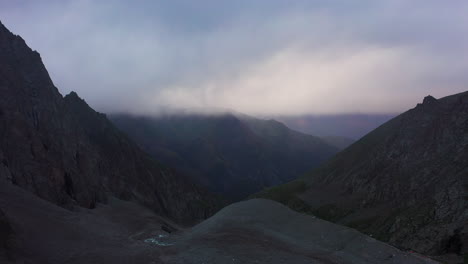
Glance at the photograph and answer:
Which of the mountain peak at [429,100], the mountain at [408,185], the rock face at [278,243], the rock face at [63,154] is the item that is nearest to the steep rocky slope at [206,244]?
the rock face at [278,243]

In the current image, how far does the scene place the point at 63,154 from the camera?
62.5 m

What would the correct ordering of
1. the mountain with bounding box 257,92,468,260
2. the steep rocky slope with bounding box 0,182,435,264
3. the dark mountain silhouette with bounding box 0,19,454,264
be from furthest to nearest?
1. the mountain with bounding box 257,92,468,260
2. the dark mountain silhouette with bounding box 0,19,454,264
3. the steep rocky slope with bounding box 0,182,435,264

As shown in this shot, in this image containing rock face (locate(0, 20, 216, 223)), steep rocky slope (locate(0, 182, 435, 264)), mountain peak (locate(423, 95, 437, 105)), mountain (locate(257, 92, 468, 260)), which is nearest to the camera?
steep rocky slope (locate(0, 182, 435, 264))

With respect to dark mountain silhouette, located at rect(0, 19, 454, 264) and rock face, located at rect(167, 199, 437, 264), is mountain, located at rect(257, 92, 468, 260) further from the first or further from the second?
rock face, located at rect(167, 199, 437, 264)

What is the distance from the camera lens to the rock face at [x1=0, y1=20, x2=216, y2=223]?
4525cm

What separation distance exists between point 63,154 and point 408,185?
6817cm

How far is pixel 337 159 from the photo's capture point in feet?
378

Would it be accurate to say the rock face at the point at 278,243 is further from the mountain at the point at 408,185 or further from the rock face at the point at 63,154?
the rock face at the point at 63,154

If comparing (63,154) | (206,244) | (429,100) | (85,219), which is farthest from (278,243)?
(429,100)

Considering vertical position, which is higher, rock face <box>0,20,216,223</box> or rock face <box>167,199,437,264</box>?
rock face <box>0,20,216,223</box>

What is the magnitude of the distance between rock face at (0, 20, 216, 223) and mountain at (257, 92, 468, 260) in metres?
41.4

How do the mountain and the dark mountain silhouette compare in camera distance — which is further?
the mountain

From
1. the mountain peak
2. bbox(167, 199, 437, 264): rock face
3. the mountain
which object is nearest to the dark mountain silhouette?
bbox(167, 199, 437, 264): rock face

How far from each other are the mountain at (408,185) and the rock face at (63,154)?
41.4 metres
